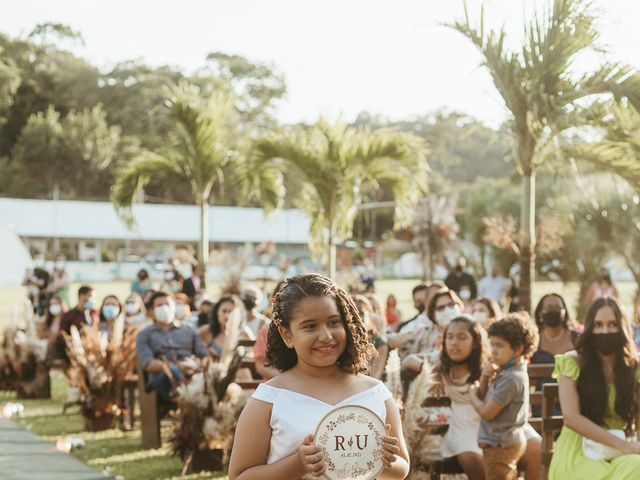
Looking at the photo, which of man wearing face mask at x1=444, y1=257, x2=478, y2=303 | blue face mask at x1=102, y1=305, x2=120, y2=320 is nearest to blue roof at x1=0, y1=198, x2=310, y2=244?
man wearing face mask at x1=444, y1=257, x2=478, y2=303

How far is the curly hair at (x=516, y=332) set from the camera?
20.8 ft

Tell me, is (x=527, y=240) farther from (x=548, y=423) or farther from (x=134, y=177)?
(x=134, y=177)

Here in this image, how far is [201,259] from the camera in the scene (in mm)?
18094

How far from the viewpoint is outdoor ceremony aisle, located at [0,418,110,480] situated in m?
8.41

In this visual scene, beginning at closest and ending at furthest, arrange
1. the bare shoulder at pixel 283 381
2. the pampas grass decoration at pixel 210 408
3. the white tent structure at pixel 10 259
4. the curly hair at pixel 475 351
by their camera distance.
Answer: the bare shoulder at pixel 283 381, the curly hair at pixel 475 351, the pampas grass decoration at pixel 210 408, the white tent structure at pixel 10 259

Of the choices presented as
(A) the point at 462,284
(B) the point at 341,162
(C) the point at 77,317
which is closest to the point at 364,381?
(C) the point at 77,317

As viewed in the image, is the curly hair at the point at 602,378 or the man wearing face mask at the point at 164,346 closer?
the curly hair at the point at 602,378

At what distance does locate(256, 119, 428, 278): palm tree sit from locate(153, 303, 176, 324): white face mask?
548cm

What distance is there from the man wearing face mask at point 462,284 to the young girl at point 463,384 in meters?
8.08

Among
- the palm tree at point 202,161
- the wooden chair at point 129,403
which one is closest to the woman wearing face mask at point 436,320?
the wooden chair at point 129,403

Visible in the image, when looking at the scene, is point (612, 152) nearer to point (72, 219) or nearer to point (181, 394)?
point (181, 394)

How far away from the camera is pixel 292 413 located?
3221mm

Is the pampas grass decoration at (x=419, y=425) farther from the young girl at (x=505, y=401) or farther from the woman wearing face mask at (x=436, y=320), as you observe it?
the woman wearing face mask at (x=436, y=320)

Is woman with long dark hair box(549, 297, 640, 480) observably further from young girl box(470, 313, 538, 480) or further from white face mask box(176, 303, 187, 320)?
white face mask box(176, 303, 187, 320)
